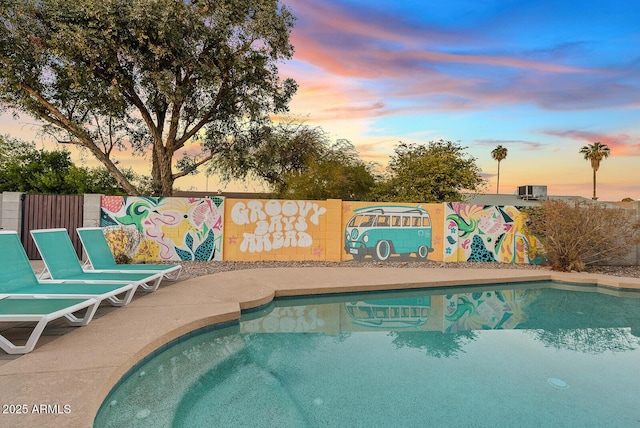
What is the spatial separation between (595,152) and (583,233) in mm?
41529

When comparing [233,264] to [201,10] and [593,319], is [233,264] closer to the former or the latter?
[593,319]

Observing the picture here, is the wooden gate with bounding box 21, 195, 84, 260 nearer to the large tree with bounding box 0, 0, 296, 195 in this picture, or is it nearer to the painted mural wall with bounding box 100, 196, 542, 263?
the painted mural wall with bounding box 100, 196, 542, 263

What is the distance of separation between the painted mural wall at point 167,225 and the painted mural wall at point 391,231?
3976 mm

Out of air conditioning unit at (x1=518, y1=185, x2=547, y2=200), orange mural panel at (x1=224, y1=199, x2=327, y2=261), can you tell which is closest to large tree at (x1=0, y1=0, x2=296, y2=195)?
orange mural panel at (x1=224, y1=199, x2=327, y2=261)

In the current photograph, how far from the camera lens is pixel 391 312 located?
22.7 ft

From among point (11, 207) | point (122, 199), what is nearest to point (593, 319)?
point (122, 199)

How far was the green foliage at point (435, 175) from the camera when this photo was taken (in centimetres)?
1683

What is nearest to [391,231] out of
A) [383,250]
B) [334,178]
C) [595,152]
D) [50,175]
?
[383,250]

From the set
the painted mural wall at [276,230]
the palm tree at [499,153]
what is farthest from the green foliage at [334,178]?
the palm tree at [499,153]

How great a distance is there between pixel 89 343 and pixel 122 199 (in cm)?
777

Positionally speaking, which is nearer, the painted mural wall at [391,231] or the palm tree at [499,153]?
the painted mural wall at [391,231]

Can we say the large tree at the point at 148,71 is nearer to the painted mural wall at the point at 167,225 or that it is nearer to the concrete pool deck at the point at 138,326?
the painted mural wall at the point at 167,225

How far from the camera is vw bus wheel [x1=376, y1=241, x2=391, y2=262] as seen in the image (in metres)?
12.1

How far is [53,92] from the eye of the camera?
1513cm
